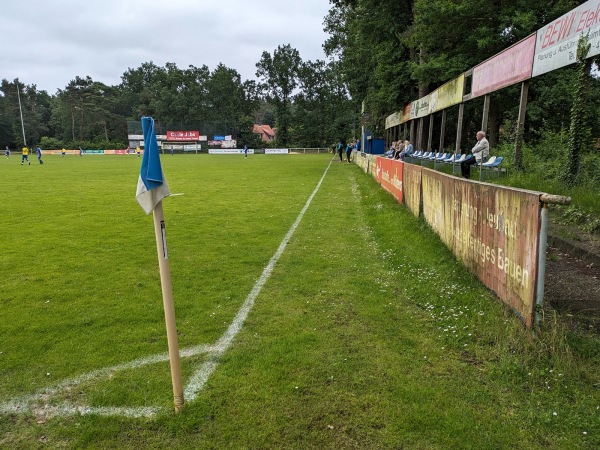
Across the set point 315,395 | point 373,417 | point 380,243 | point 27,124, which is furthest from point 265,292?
point 27,124

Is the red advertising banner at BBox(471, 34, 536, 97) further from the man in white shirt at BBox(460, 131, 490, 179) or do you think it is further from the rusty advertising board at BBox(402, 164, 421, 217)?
the rusty advertising board at BBox(402, 164, 421, 217)

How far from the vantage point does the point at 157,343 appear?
4027mm

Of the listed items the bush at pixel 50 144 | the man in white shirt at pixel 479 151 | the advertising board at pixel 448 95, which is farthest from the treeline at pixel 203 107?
the man in white shirt at pixel 479 151

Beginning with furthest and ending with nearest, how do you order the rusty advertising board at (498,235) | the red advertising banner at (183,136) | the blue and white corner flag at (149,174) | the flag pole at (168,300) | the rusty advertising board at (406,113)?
the red advertising banner at (183,136) < the rusty advertising board at (406,113) < the rusty advertising board at (498,235) < the flag pole at (168,300) < the blue and white corner flag at (149,174)

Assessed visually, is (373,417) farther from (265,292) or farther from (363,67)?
(363,67)

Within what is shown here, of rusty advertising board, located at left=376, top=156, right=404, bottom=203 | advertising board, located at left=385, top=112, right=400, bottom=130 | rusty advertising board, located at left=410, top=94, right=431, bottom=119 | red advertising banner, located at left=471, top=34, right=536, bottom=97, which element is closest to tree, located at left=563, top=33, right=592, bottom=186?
red advertising banner, located at left=471, top=34, right=536, bottom=97

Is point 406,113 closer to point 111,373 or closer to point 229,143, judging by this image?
point 111,373

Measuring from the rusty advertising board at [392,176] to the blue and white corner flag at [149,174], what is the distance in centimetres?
988

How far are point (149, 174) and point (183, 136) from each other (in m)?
84.6

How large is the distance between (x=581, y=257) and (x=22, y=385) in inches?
275

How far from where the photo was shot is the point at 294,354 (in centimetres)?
375

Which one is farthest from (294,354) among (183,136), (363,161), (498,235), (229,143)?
(183,136)

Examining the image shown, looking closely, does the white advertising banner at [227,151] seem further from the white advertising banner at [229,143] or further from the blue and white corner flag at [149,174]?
the blue and white corner flag at [149,174]

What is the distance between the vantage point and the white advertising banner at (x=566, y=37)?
8.20 m
